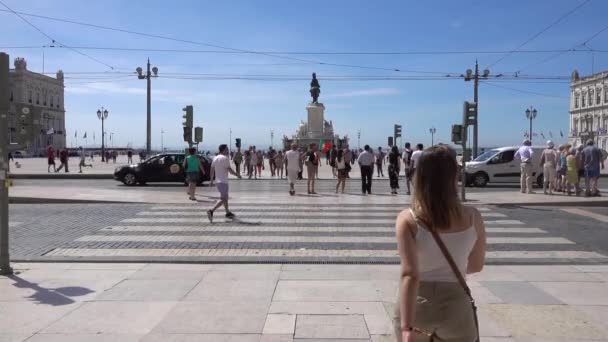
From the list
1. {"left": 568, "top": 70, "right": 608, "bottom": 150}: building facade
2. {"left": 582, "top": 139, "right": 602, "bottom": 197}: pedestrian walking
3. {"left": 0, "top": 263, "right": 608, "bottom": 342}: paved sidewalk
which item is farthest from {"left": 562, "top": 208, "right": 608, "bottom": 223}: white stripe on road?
{"left": 568, "top": 70, "right": 608, "bottom": 150}: building facade

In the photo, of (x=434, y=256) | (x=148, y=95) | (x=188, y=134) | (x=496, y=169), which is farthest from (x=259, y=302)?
(x=148, y=95)

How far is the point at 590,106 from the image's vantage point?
103 meters

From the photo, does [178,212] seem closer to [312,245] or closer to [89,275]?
[312,245]

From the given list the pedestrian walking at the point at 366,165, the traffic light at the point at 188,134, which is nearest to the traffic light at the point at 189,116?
the traffic light at the point at 188,134

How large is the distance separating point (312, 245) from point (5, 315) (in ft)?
16.6

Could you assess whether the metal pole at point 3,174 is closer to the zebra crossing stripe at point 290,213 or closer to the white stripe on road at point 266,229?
the white stripe on road at point 266,229

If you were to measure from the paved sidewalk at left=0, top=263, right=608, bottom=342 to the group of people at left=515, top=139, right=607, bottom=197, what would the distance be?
10800 mm

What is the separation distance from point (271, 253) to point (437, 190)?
20.8 ft

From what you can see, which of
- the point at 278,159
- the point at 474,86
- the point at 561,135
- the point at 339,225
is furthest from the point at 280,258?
the point at 561,135

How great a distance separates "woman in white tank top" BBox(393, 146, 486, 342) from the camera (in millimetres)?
2623

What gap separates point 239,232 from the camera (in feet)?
35.3

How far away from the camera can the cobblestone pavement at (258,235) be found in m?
8.61

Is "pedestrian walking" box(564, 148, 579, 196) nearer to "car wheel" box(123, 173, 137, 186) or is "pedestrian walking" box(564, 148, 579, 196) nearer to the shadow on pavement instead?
the shadow on pavement

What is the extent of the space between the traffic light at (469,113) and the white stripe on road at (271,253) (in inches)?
320
